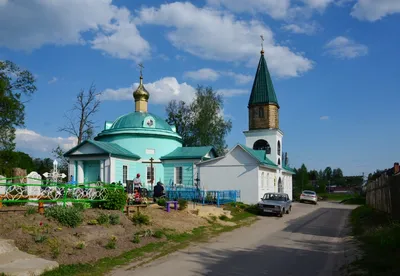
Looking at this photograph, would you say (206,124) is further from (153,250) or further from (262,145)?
(153,250)

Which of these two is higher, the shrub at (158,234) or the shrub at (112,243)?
the shrub at (112,243)

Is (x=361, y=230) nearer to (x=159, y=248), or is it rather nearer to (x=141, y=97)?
(x=159, y=248)

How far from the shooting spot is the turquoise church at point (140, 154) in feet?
90.9

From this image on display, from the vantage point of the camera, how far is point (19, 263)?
791cm

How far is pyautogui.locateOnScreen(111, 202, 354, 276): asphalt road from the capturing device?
8438 mm

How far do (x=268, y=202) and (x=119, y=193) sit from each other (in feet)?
36.8

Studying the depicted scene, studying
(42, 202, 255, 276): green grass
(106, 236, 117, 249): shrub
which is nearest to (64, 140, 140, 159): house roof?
(42, 202, 255, 276): green grass

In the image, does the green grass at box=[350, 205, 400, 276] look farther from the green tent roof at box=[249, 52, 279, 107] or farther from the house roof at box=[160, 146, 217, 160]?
the green tent roof at box=[249, 52, 279, 107]

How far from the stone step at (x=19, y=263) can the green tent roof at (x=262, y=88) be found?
1170 inches

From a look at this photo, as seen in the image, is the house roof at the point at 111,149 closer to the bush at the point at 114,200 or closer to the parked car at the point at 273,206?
the parked car at the point at 273,206

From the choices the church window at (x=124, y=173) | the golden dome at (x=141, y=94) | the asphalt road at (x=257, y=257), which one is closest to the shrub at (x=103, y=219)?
the asphalt road at (x=257, y=257)

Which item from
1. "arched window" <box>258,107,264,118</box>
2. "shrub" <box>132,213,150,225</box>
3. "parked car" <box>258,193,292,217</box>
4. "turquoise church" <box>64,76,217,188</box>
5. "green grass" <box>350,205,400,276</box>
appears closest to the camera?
"green grass" <box>350,205,400,276</box>

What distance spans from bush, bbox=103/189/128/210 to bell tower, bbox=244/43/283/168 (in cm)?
2358

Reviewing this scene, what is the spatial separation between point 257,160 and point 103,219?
650 inches
